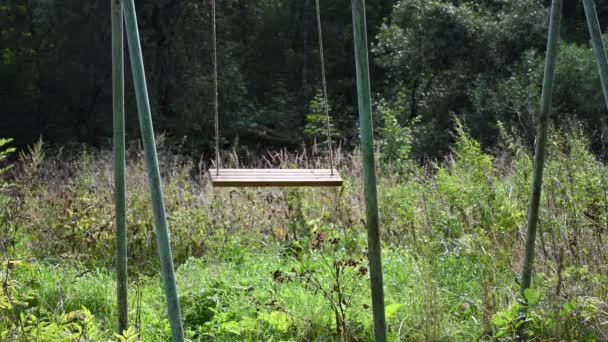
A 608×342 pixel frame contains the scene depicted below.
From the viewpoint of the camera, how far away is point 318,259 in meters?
5.23

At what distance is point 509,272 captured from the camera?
15.2 ft

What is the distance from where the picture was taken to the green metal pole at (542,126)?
136 inches

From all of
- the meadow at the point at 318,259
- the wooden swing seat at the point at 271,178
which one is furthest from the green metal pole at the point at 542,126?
the wooden swing seat at the point at 271,178

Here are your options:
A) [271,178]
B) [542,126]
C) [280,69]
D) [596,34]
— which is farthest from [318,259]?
[280,69]

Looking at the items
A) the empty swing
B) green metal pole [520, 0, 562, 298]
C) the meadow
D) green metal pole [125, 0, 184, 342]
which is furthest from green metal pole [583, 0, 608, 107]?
green metal pole [125, 0, 184, 342]

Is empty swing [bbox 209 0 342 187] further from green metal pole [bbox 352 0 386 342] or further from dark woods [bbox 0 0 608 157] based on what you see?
dark woods [bbox 0 0 608 157]

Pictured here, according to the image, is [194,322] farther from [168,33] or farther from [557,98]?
[168,33]

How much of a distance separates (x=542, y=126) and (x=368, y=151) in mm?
1068

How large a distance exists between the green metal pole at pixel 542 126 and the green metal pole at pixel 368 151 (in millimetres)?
979

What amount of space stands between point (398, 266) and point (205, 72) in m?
11.5

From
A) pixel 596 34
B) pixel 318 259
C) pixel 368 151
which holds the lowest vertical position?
pixel 318 259

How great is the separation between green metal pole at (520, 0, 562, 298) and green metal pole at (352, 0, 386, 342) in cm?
98

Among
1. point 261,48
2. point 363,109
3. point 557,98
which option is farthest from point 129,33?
point 261,48

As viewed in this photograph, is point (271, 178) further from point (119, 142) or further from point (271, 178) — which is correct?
point (119, 142)
